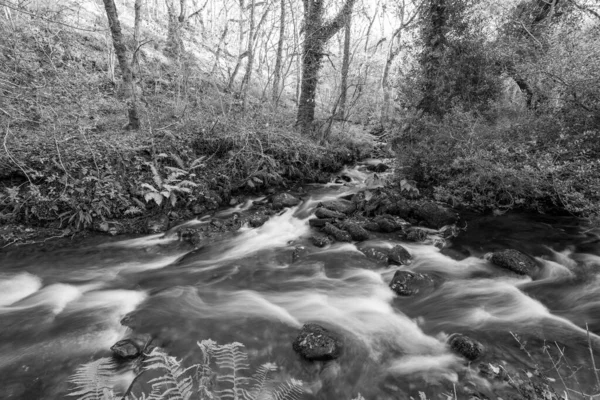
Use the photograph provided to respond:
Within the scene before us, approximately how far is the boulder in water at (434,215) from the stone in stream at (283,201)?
10.2 ft

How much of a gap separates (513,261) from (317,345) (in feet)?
13.1

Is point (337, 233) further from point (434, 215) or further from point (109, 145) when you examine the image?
point (109, 145)

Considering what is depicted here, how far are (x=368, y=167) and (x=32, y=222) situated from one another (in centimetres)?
984

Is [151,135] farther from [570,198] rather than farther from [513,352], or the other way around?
[570,198]

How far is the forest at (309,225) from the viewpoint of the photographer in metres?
3.48

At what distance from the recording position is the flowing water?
136 inches

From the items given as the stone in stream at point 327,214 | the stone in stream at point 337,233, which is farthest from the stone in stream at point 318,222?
the stone in stream at point 337,233

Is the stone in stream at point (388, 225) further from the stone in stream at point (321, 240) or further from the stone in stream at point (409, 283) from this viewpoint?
the stone in stream at point (409, 283)

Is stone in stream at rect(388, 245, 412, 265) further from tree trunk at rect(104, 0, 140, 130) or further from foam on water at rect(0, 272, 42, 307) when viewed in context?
tree trunk at rect(104, 0, 140, 130)

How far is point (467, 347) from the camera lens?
3.63 m

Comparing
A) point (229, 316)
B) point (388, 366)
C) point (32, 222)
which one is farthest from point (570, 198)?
point (32, 222)

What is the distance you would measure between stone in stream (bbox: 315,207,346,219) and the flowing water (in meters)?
0.85

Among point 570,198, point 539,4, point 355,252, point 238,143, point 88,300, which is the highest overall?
point 539,4

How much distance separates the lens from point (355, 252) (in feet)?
20.3
